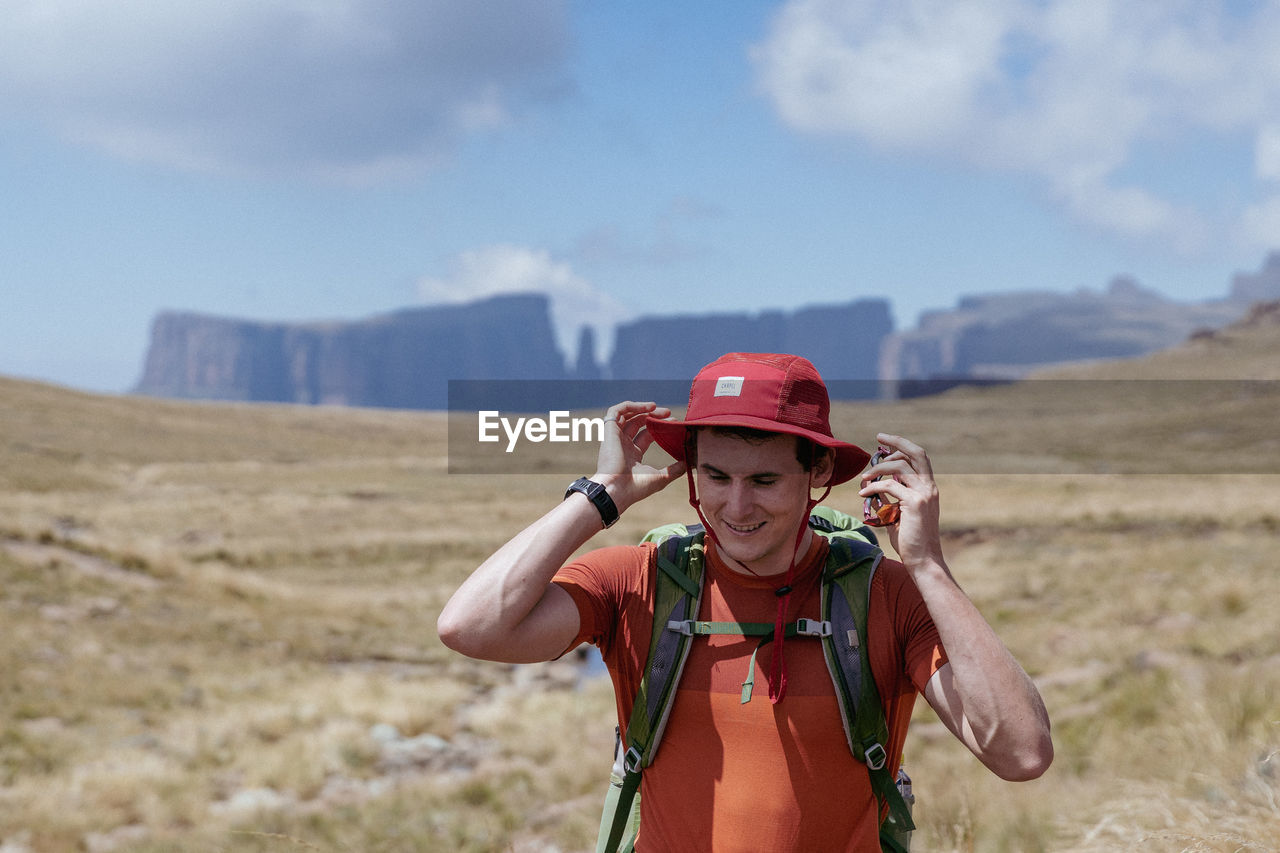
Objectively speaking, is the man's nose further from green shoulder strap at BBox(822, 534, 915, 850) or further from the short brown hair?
green shoulder strap at BBox(822, 534, 915, 850)

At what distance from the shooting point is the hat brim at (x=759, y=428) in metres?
2.88

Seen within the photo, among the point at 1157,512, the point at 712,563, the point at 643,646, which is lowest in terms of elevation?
the point at 1157,512

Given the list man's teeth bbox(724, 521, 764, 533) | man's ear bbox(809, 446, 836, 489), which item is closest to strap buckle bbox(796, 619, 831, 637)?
man's teeth bbox(724, 521, 764, 533)

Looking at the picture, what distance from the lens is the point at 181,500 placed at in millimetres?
47375

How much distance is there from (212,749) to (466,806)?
14.6 ft

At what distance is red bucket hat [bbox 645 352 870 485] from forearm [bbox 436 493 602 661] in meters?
0.53

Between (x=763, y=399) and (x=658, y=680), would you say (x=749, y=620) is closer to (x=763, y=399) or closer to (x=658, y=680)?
(x=658, y=680)

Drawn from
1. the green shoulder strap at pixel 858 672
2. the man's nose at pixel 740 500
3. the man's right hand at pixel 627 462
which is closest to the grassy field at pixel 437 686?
the green shoulder strap at pixel 858 672

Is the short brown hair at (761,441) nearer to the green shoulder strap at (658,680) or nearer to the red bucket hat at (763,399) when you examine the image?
the red bucket hat at (763,399)

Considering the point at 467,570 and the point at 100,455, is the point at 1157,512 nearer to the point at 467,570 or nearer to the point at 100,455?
the point at 467,570

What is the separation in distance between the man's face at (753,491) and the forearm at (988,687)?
1.55 ft

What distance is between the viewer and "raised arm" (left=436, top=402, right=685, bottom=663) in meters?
2.92

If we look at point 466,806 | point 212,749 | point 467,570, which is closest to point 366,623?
point 467,570

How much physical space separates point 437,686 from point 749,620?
13.7 meters
